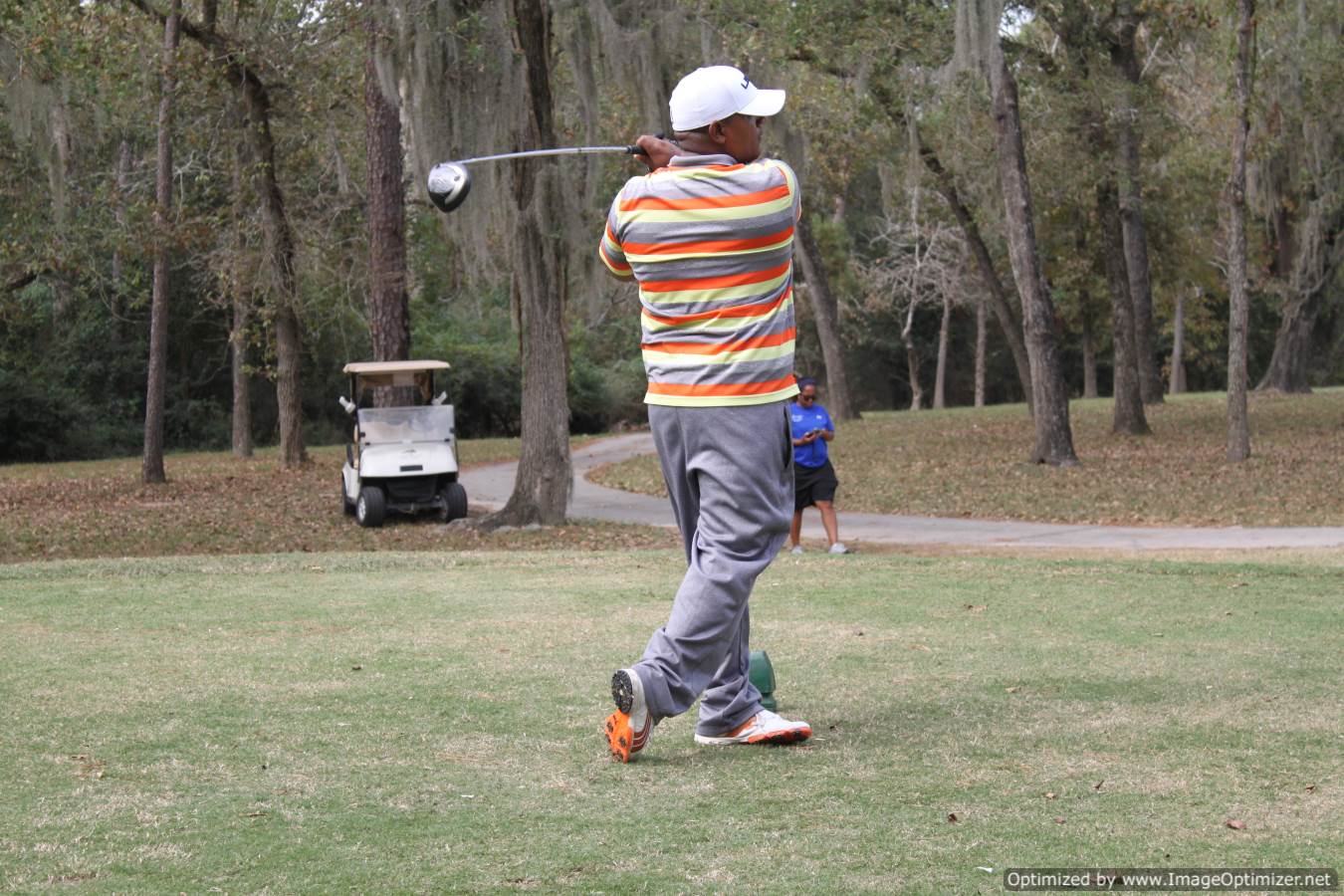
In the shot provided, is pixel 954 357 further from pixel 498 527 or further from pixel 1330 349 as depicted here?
pixel 498 527

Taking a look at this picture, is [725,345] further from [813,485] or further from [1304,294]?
[1304,294]

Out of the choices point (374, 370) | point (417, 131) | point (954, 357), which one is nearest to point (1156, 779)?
point (417, 131)

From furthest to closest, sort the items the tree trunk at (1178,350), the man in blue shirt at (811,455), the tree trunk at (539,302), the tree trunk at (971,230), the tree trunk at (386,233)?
the tree trunk at (1178,350), the tree trunk at (971,230), the tree trunk at (386,233), the tree trunk at (539,302), the man in blue shirt at (811,455)

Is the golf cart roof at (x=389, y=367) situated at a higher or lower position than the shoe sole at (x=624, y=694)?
higher

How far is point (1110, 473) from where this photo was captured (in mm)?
22172

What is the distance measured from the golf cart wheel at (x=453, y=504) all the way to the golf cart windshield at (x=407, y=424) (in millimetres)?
950

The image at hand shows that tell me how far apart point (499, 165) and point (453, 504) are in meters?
4.34

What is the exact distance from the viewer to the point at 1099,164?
88.6ft

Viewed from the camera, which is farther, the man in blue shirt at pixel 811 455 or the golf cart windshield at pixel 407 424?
the golf cart windshield at pixel 407 424

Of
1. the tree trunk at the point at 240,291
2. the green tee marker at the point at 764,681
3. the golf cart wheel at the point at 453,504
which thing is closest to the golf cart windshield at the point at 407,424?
the golf cart wheel at the point at 453,504

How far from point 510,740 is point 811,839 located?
4.85ft

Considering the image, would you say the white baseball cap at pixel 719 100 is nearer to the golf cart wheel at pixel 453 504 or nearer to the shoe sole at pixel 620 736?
the shoe sole at pixel 620 736

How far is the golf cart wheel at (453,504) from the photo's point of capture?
63.0 ft

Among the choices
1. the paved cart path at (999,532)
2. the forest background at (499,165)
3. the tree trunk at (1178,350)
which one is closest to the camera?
the paved cart path at (999,532)
